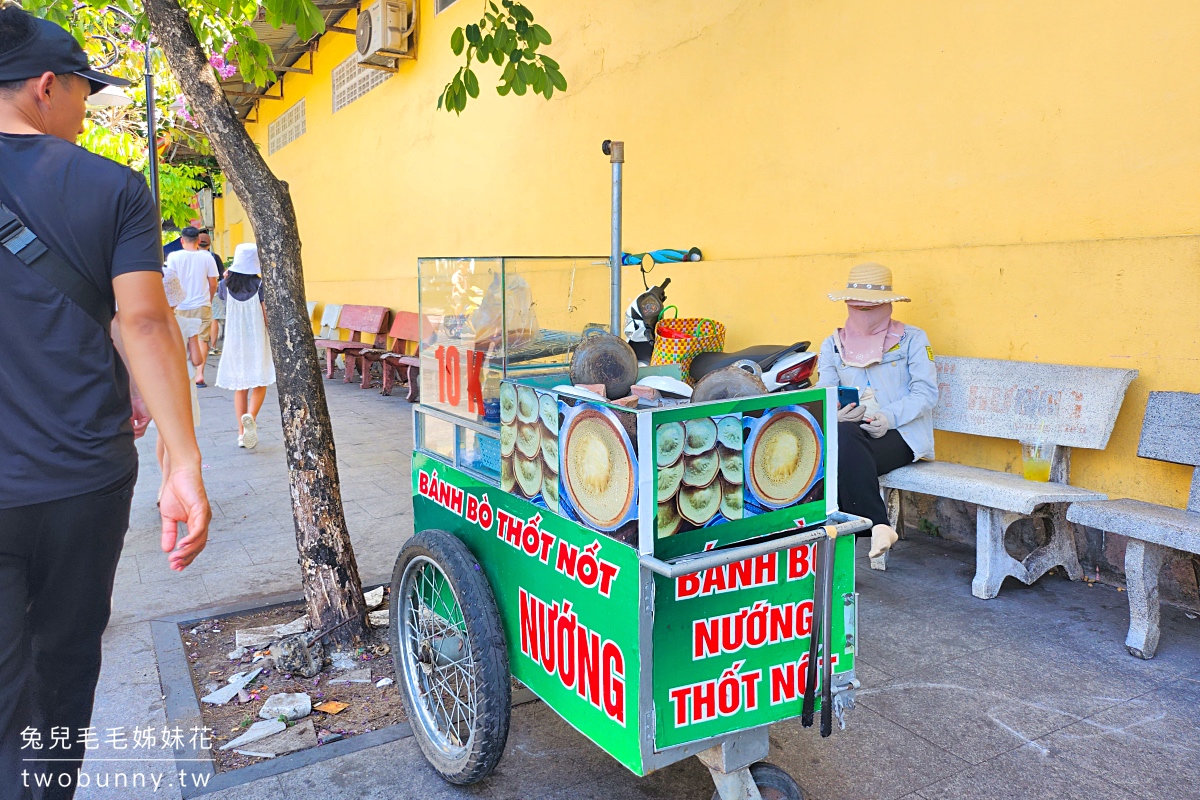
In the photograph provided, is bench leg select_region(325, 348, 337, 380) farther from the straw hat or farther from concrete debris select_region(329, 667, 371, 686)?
concrete debris select_region(329, 667, 371, 686)

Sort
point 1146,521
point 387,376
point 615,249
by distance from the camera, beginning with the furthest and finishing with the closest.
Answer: point 387,376
point 615,249
point 1146,521

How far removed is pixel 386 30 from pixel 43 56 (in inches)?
396

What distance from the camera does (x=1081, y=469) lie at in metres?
4.20

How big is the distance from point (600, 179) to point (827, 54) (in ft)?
8.73

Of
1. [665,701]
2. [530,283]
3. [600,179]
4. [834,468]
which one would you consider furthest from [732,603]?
[600,179]

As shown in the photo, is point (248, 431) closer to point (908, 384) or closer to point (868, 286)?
point (868, 286)

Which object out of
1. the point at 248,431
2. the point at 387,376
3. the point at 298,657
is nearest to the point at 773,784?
the point at 298,657

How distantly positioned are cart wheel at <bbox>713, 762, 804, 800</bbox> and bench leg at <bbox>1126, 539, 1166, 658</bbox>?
1944 mm

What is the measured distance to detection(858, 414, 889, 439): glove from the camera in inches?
166

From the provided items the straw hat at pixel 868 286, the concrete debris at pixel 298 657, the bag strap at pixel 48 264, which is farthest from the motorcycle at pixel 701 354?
the bag strap at pixel 48 264

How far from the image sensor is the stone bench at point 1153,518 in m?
3.32

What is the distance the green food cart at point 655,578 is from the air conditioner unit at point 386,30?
32.3ft

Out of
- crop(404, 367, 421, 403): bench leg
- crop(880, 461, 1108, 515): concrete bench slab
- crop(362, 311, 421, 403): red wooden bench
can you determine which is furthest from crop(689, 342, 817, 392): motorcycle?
crop(362, 311, 421, 403): red wooden bench

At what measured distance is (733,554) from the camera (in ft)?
6.35
